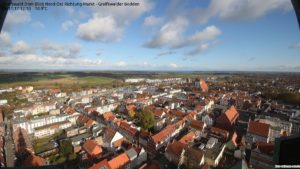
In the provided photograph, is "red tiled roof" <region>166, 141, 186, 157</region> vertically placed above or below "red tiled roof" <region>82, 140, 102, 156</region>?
above

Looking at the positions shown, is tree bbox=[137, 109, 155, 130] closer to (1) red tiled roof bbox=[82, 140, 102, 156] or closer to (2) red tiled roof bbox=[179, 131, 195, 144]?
(2) red tiled roof bbox=[179, 131, 195, 144]

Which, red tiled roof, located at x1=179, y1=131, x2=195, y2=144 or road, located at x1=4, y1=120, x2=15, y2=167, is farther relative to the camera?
red tiled roof, located at x1=179, y1=131, x2=195, y2=144

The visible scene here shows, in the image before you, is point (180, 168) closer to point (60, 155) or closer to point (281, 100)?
point (60, 155)

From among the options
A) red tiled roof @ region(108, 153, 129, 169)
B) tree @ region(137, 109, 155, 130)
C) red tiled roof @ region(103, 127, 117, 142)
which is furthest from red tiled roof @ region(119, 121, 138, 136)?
red tiled roof @ region(108, 153, 129, 169)

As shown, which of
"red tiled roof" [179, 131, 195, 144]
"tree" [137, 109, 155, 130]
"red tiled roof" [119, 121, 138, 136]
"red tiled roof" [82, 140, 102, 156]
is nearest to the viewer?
"red tiled roof" [82, 140, 102, 156]

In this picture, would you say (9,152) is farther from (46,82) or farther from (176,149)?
(46,82)

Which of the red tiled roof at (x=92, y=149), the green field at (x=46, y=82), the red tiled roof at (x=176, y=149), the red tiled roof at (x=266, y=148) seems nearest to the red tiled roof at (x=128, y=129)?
the red tiled roof at (x=92, y=149)

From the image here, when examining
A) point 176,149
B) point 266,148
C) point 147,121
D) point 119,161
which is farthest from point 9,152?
point 266,148

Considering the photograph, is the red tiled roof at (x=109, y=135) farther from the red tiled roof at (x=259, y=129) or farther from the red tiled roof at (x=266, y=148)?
the red tiled roof at (x=259, y=129)
